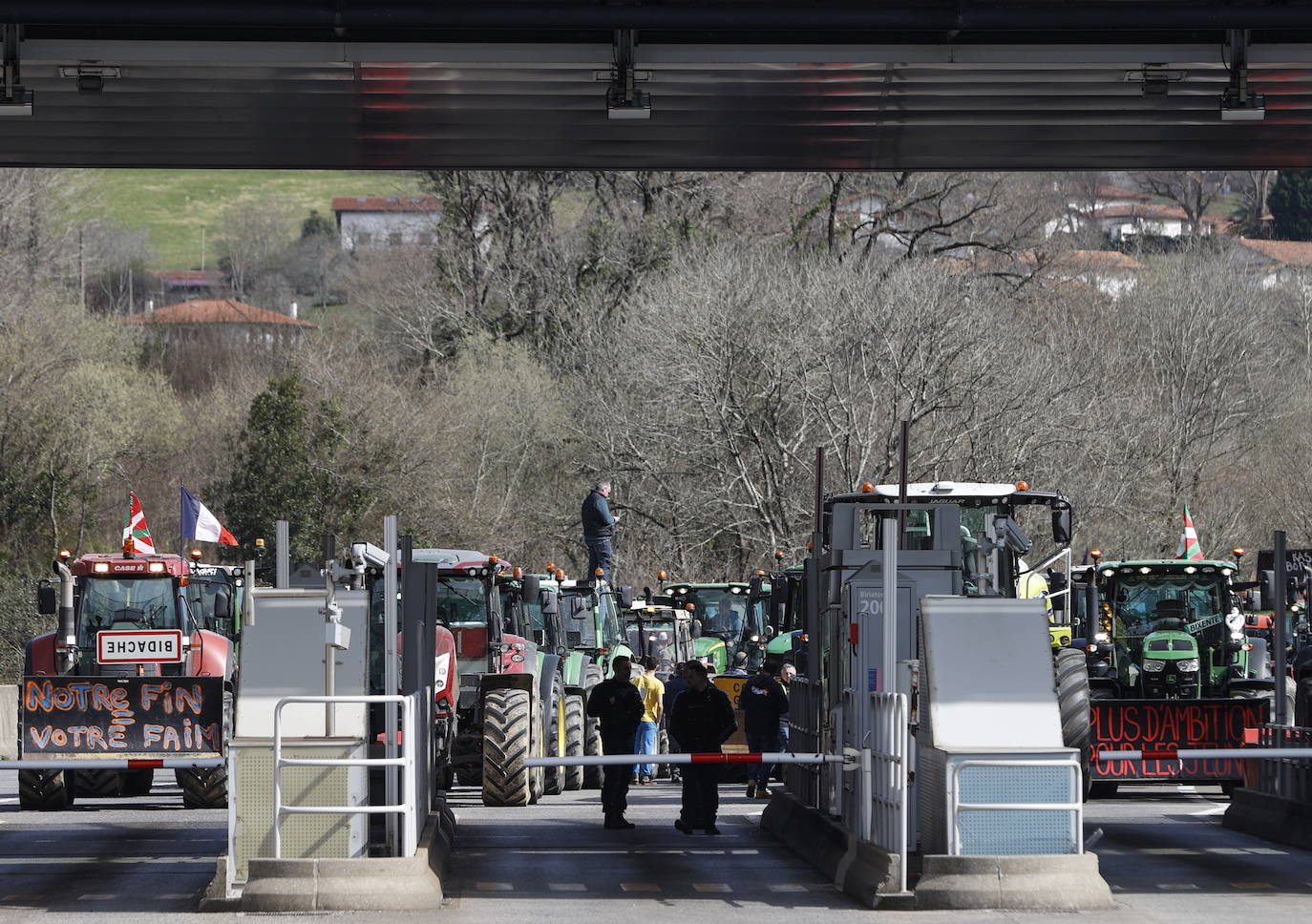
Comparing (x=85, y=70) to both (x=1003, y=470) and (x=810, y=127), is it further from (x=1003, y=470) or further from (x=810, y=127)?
(x=1003, y=470)

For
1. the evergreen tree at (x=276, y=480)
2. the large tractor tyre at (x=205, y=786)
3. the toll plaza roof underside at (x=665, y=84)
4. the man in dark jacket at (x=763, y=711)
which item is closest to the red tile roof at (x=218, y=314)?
the evergreen tree at (x=276, y=480)

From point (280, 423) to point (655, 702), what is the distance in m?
26.9

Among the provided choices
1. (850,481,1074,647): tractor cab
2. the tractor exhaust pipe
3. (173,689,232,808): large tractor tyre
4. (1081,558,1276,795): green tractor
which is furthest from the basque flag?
(1081,558,1276,795): green tractor

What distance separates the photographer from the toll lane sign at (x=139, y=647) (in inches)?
893

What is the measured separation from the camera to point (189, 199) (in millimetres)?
157500

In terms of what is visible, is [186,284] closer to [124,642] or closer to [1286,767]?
[124,642]

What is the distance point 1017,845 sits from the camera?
1334 cm

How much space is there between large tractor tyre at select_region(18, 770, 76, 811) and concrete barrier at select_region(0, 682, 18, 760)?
30.6ft

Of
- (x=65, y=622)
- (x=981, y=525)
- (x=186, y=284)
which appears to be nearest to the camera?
(x=65, y=622)

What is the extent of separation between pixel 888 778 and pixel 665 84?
5.19 metres

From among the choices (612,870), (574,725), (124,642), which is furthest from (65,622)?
(612,870)

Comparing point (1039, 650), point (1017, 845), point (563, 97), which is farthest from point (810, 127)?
point (1017, 845)

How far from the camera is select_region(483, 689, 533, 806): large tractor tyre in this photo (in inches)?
807

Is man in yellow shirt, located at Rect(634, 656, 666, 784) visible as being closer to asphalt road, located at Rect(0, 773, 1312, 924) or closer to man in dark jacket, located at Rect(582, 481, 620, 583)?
asphalt road, located at Rect(0, 773, 1312, 924)
